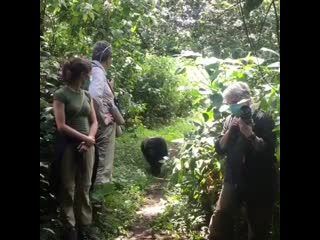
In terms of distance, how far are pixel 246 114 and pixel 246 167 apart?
256mm

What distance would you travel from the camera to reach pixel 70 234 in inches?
77.1

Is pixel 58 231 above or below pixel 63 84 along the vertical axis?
below

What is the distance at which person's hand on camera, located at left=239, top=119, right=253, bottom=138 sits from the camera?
1.78 metres

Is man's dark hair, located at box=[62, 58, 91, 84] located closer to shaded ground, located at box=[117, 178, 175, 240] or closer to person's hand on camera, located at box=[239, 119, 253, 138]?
person's hand on camera, located at box=[239, 119, 253, 138]

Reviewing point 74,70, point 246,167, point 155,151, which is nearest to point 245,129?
point 246,167

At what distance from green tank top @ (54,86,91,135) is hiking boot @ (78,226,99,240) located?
0.47 m

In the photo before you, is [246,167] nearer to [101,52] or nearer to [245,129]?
[245,129]

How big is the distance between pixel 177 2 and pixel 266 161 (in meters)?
2.31

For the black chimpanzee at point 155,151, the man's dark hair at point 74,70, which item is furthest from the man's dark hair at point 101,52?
the black chimpanzee at point 155,151

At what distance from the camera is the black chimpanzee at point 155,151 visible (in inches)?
132
